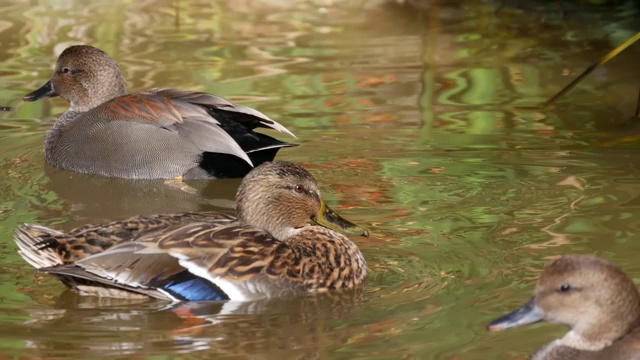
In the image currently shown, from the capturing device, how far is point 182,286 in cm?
600

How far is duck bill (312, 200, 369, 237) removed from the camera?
6.67 metres

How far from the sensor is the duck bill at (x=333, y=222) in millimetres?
6672

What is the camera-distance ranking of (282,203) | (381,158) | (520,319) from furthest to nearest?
(381,158), (282,203), (520,319)

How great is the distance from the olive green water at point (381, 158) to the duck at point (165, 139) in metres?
0.12

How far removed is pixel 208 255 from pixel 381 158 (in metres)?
2.67

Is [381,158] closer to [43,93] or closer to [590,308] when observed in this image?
[43,93]

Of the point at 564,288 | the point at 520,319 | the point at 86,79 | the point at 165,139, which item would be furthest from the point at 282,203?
Answer: the point at 86,79

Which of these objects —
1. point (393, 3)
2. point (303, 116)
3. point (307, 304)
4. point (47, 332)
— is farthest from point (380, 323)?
point (393, 3)

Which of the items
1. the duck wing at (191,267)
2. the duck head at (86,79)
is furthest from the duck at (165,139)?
the duck wing at (191,267)

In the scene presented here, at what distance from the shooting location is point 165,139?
8805mm

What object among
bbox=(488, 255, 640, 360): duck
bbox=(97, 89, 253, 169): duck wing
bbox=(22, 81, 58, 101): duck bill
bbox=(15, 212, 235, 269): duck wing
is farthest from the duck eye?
bbox=(22, 81, 58, 101): duck bill

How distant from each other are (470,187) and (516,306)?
2.06 meters

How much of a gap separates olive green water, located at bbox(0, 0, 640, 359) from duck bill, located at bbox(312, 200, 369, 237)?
0.56 ft

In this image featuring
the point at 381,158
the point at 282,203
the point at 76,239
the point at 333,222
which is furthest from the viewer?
the point at 381,158
